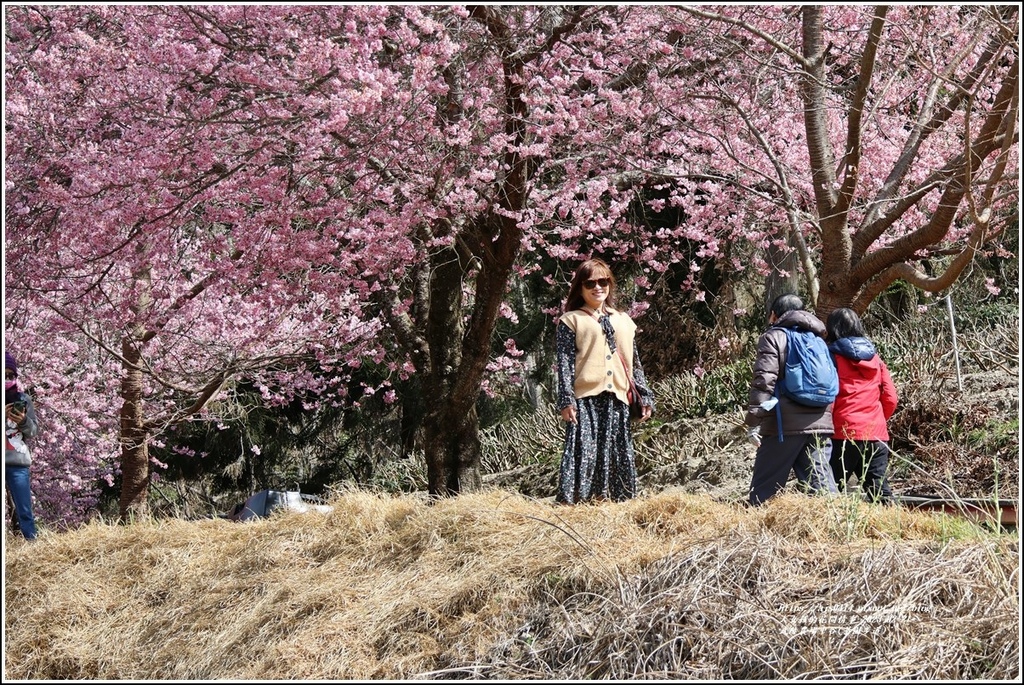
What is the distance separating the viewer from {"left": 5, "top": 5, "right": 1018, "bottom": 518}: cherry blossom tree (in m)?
6.40

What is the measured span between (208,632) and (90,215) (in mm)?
3818

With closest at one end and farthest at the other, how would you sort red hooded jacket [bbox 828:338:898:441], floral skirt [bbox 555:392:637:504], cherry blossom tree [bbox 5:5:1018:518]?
floral skirt [bbox 555:392:637:504]
red hooded jacket [bbox 828:338:898:441]
cherry blossom tree [bbox 5:5:1018:518]

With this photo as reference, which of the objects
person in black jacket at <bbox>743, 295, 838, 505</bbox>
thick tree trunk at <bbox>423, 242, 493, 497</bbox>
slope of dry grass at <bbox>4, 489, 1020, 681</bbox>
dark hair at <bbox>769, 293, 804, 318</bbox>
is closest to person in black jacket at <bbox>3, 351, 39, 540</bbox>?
slope of dry grass at <bbox>4, 489, 1020, 681</bbox>

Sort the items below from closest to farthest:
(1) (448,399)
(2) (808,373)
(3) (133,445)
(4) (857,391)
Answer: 1. (2) (808,373)
2. (4) (857,391)
3. (1) (448,399)
4. (3) (133,445)

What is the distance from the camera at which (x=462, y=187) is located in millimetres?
7219

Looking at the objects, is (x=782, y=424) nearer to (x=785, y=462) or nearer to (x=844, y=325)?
(x=785, y=462)

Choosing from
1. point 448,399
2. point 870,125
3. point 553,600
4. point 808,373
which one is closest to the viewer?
point 553,600

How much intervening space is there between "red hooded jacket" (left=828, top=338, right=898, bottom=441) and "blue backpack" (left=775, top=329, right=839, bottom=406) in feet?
0.92

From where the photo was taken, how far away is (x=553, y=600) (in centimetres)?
411

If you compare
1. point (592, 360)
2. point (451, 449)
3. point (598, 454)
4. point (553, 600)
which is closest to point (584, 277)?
point (592, 360)

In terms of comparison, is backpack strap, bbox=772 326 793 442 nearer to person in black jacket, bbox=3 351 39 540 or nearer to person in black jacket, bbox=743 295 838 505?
person in black jacket, bbox=743 295 838 505

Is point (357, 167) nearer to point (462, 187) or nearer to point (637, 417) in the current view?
point (462, 187)

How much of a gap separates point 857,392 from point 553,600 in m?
2.75

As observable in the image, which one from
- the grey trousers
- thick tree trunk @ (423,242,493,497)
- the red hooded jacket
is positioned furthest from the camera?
thick tree trunk @ (423,242,493,497)
